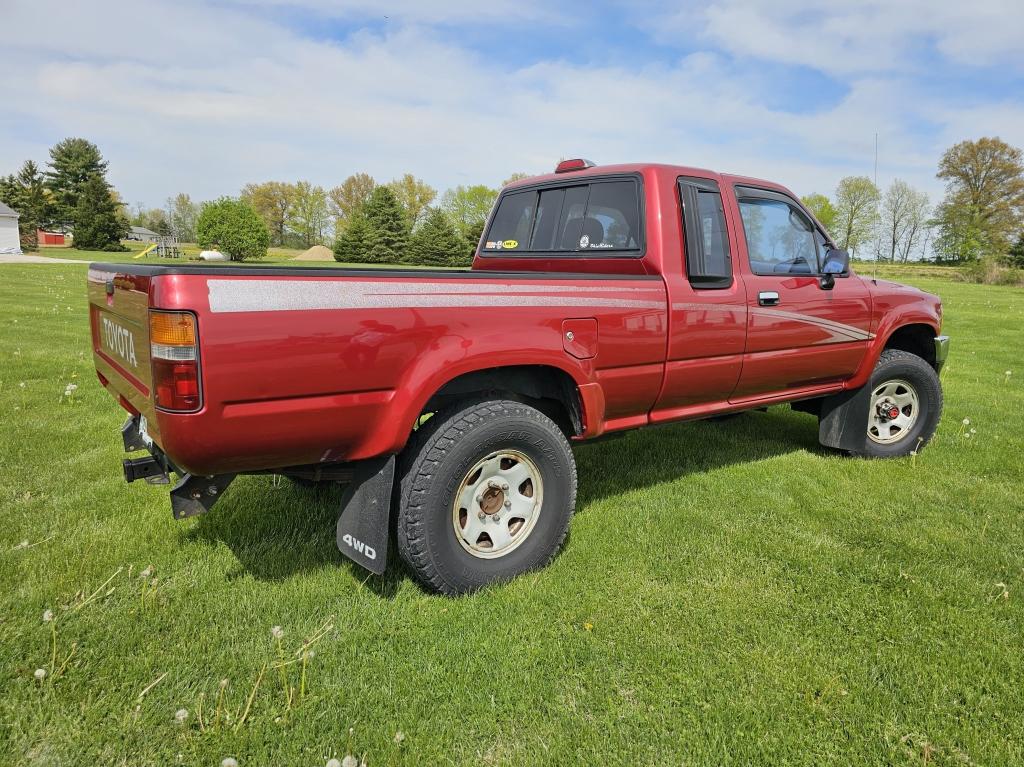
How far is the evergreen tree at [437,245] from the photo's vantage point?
4425 cm

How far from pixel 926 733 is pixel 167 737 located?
7.98 ft

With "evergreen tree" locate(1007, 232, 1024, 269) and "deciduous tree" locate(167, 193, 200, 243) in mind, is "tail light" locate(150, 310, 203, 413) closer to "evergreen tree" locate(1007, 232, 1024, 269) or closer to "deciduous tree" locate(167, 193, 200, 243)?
"evergreen tree" locate(1007, 232, 1024, 269)

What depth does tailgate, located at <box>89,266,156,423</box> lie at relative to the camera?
2.38 meters

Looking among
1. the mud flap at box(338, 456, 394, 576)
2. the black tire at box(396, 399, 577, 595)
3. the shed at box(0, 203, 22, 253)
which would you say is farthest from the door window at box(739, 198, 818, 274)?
the shed at box(0, 203, 22, 253)

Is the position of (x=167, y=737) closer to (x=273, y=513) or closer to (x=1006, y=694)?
(x=273, y=513)

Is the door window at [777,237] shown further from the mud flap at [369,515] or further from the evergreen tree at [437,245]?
the evergreen tree at [437,245]

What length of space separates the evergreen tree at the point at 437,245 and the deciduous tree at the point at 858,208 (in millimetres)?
26244

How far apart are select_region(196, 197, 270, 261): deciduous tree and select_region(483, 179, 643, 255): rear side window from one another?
39947 mm

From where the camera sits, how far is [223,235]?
40594mm

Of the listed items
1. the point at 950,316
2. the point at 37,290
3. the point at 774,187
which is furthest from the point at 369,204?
the point at 774,187

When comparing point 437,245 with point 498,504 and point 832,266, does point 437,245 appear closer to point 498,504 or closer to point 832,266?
point 832,266

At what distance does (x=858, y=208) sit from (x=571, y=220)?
4878 cm

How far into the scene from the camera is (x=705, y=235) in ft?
12.3

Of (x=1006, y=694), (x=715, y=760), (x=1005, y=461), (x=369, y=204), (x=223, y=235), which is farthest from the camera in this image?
(x=369, y=204)
